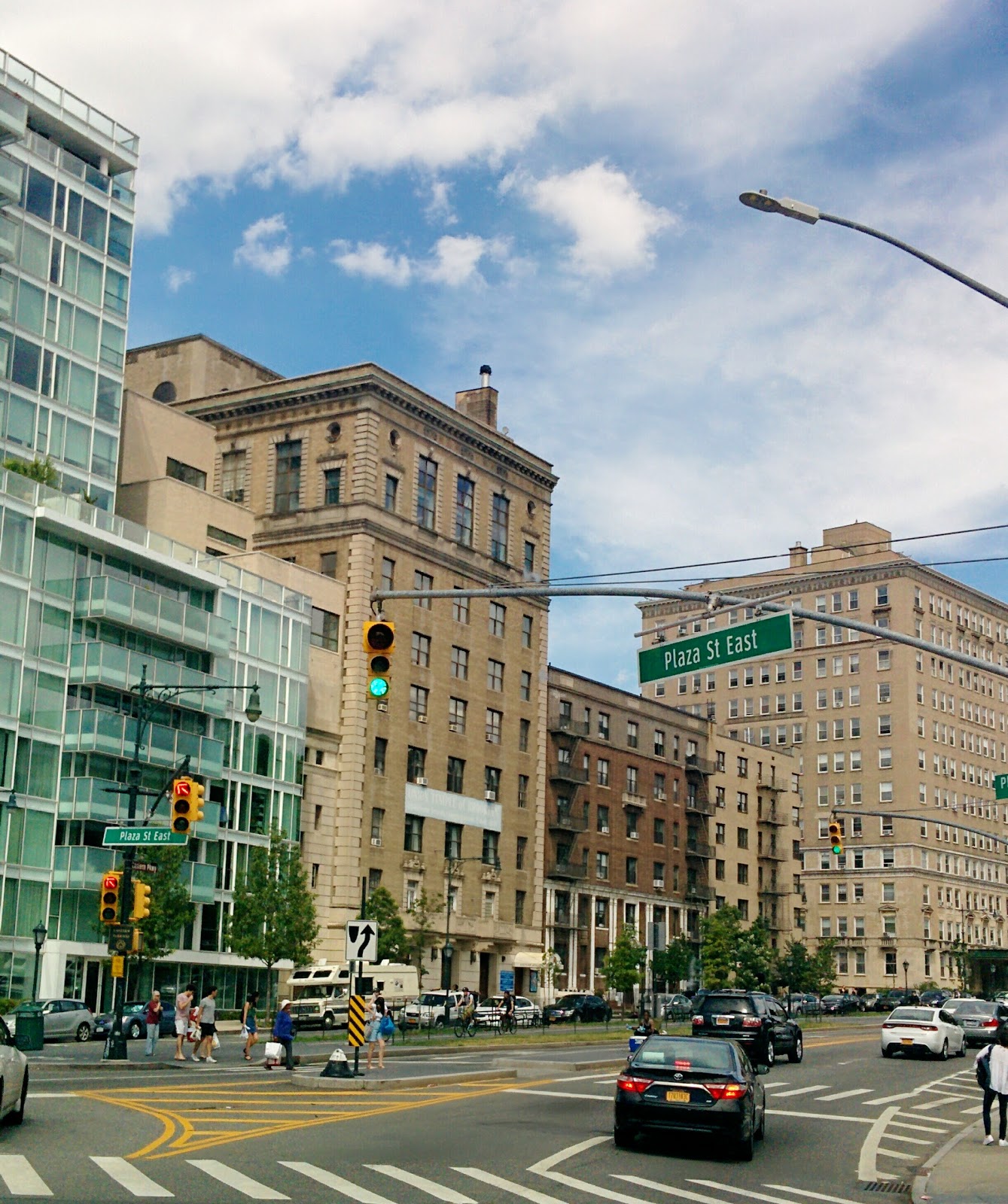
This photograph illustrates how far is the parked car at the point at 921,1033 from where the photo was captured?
45656 millimetres

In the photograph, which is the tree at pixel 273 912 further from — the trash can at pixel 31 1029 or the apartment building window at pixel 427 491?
the apartment building window at pixel 427 491

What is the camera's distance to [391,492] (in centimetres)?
8231

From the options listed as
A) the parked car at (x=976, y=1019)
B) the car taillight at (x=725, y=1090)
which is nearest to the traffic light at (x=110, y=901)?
the car taillight at (x=725, y=1090)

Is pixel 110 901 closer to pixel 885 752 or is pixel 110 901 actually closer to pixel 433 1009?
pixel 433 1009

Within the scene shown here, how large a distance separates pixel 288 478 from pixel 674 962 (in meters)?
36.1

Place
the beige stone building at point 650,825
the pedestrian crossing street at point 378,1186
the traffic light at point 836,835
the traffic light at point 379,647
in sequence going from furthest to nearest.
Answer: the beige stone building at point 650,825 < the traffic light at point 836,835 < the traffic light at point 379,647 < the pedestrian crossing street at point 378,1186

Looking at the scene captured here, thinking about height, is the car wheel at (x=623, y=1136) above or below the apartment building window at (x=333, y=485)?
below

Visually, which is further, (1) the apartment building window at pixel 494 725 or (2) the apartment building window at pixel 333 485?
(1) the apartment building window at pixel 494 725

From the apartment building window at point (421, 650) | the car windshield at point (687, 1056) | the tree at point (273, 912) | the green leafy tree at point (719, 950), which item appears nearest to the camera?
the car windshield at point (687, 1056)

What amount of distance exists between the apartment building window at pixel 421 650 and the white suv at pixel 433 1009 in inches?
724

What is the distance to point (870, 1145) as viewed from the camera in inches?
910

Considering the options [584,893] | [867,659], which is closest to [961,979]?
[867,659]

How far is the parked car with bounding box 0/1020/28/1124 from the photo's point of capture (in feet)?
64.8

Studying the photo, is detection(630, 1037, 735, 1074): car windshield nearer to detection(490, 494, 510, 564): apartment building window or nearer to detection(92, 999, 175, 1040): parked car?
detection(92, 999, 175, 1040): parked car
